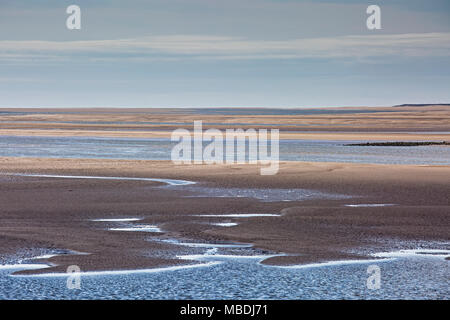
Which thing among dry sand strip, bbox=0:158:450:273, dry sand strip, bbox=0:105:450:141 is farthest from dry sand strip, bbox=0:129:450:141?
dry sand strip, bbox=0:158:450:273

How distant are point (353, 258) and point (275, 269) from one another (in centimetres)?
136

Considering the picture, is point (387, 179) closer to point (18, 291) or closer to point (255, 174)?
point (255, 174)

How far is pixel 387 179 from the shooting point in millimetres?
21875

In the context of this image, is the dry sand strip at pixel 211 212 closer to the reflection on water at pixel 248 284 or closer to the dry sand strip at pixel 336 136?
the reflection on water at pixel 248 284

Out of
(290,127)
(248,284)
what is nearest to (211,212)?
(248,284)

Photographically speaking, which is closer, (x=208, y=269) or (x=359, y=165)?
(x=208, y=269)

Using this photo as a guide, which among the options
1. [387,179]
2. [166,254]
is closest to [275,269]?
[166,254]

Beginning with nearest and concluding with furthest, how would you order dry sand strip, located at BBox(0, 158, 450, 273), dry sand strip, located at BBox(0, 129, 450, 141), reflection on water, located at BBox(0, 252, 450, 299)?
reflection on water, located at BBox(0, 252, 450, 299), dry sand strip, located at BBox(0, 158, 450, 273), dry sand strip, located at BBox(0, 129, 450, 141)

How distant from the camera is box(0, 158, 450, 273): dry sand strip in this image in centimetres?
1109

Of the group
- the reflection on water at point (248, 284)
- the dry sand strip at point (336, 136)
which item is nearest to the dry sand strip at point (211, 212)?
the reflection on water at point (248, 284)

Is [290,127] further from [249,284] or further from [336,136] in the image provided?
[249,284]

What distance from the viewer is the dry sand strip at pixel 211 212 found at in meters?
11.1

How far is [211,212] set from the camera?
588 inches

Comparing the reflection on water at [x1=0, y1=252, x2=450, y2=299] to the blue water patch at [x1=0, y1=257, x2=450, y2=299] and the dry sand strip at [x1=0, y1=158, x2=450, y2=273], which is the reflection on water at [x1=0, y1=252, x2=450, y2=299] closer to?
the blue water patch at [x1=0, y1=257, x2=450, y2=299]
